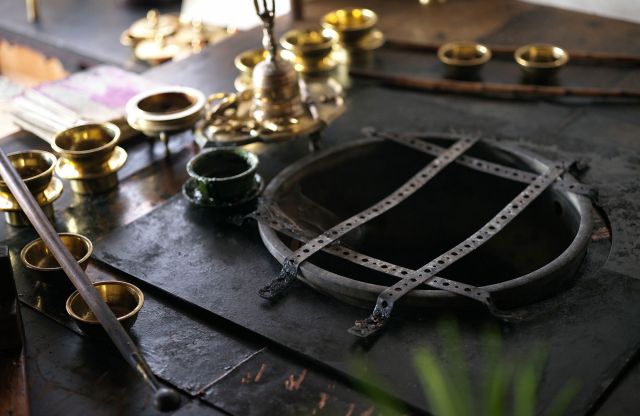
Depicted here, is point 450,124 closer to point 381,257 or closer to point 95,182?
point 381,257

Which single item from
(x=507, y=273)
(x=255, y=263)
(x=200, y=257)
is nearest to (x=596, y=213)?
(x=507, y=273)

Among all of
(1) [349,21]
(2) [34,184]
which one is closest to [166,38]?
(1) [349,21]

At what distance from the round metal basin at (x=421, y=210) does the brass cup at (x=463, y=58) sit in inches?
39.5

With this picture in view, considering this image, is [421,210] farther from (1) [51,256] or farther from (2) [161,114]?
(1) [51,256]

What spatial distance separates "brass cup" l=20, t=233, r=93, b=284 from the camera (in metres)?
4.09

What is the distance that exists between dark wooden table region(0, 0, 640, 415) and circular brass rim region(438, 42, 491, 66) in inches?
12.9

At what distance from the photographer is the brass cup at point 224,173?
4586 millimetres

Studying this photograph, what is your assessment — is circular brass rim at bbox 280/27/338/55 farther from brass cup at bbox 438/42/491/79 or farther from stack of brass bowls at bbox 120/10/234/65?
stack of brass bowls at bbox 120/10/234/65

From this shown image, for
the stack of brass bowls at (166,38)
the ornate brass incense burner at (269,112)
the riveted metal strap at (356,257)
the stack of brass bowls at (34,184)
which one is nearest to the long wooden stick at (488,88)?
the ornate brass incense burner at (269,112)

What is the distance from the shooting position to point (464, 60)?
20.5 ft

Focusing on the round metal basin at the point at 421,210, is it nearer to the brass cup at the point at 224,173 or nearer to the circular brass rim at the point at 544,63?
the brass cup at the point at 224,173

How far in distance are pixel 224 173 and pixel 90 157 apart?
0.79m

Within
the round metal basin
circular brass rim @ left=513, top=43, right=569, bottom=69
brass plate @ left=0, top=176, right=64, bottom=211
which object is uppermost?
circular brass rim @ left=513, top=43, right=569, bottom=69

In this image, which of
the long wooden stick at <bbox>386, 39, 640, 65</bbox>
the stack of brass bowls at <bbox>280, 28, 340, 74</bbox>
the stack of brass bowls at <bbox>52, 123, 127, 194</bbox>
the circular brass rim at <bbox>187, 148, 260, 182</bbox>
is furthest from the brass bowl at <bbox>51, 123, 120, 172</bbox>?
the long wooden stick at <bbox>386, 39, 640, 65</bbox>
